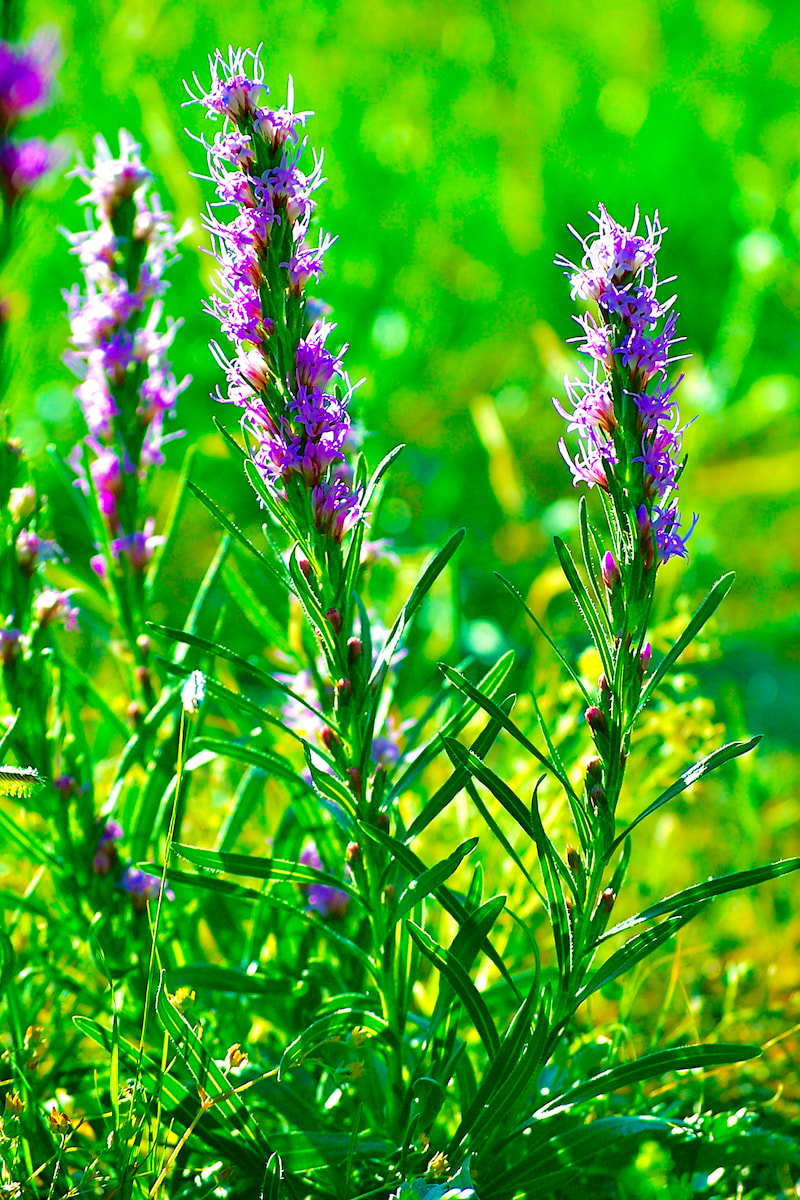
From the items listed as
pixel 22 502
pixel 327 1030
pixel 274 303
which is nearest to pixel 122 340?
pixel 22 502

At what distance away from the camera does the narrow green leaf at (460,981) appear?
69 cm

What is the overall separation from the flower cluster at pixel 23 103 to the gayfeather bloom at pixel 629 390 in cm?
27

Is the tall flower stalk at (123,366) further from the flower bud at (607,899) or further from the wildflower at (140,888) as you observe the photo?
the flower bud at (607,899)

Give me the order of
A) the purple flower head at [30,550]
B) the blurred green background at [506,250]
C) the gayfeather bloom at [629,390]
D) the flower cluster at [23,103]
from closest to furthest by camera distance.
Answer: the flower cluster at [23,103] < the gayfeather bloom at [629,390] < the purple flower head at [30,550] < the blurred green background at [506,250]

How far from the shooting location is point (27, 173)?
0.53 metres

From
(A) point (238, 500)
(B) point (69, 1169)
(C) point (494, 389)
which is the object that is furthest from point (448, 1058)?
(C) point (494, 389)

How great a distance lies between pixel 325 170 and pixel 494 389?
28.1 inches

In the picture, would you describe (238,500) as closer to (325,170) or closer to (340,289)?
(340,289)

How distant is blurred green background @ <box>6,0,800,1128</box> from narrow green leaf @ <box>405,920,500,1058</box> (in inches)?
30.0

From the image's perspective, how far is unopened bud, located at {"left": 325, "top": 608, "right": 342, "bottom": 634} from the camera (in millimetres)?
697

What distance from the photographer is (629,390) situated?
2.08ft

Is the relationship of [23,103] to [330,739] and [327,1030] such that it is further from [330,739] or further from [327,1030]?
[327,1030]

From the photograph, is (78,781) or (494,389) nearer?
(78,781)

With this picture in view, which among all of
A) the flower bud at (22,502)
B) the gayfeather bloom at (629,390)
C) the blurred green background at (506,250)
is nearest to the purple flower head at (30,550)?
the flower bud at (22,502)
